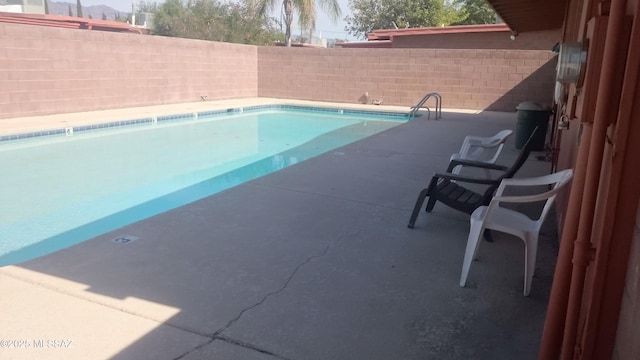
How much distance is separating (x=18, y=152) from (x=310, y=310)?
6.60 metres

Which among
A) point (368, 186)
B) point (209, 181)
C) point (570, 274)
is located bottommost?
point (209, 181)

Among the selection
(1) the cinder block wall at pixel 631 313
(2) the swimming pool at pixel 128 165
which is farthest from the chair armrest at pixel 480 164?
(2) the swimming pool at pixel 128 165

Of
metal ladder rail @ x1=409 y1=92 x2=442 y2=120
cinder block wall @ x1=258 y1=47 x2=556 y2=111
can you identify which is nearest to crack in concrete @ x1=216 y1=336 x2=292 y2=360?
metal ladder rail @ x1=409 y1=92 x2=442 y2=120

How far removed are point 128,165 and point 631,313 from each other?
22.4ft

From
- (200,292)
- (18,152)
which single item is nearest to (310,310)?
(200,292)

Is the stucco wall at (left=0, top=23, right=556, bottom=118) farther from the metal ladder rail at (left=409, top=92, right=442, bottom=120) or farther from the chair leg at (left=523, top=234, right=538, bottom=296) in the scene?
the chair leg at (left=523, top=234, right=538, bottom=296)

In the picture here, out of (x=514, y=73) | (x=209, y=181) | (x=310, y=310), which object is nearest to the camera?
(x=310, y=310)

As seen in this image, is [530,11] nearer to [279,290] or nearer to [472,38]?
[472,38]

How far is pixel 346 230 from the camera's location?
3.54 meters

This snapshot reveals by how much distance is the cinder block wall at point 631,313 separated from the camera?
1.30 meters

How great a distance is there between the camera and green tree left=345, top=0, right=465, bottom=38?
27.1 m

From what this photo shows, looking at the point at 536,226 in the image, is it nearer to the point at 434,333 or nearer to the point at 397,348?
the point at 434,333

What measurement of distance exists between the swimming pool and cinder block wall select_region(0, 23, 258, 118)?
4.61 ft

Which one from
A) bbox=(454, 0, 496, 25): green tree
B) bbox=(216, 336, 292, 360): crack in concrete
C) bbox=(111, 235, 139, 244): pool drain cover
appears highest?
bbox=(454, 0, 496, 25): green tree
